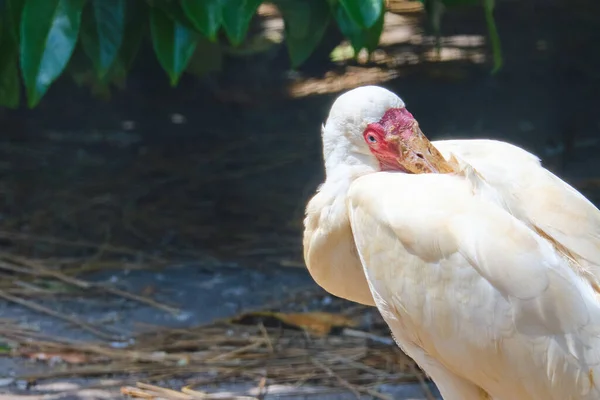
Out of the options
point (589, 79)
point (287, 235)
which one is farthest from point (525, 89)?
point (287, 235)

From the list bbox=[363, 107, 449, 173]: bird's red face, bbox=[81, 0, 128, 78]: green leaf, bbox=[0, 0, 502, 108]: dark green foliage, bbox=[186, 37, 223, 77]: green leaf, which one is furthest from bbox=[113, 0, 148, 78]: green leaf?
bbox=[363, 107, 449, 173]: bird's red face

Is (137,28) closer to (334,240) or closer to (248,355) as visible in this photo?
(248,355)

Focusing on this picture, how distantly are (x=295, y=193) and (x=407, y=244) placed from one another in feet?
9.94

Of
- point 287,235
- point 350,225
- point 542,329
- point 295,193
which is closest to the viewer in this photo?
point 542,329

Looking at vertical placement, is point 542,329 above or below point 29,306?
above

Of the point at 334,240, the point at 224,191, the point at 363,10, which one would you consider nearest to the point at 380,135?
the point at 334,240

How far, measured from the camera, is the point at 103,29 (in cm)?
373

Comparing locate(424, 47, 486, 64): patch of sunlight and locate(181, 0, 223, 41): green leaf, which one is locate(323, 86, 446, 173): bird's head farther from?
locate(424, 47, 486, 64): patch of sunlight

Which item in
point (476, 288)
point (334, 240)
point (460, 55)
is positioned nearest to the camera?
point (476, 288)

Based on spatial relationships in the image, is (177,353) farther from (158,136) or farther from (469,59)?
(469,59)

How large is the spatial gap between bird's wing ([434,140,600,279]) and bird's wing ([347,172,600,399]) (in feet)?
0.39

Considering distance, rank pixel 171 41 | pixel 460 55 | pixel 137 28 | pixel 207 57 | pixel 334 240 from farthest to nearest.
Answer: pixel 460 55 < pixel 207 57 < pixel 137 28 < pixel 171 41 < pixel 334 240

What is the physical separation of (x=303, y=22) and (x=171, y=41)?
516 millimetres

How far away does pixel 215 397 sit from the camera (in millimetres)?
3572
